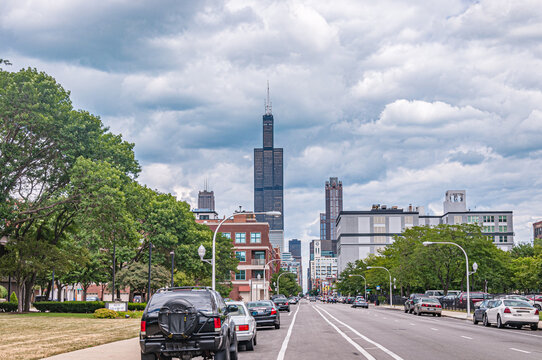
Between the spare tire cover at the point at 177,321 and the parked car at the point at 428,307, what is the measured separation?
41985 millimetres

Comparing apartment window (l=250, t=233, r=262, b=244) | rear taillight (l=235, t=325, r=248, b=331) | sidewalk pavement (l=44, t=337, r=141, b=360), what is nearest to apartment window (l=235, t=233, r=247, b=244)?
apartment window (l=250, t=233, r=262, b=244)

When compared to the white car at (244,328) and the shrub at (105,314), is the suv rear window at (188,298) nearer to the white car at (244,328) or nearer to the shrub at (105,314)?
the white car at (244,328)

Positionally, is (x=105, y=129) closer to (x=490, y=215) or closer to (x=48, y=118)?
(x=48, y=118)

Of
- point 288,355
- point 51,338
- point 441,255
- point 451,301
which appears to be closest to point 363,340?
point 288,355

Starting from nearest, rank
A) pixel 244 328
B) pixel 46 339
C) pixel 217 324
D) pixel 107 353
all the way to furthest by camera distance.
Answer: pixel 217 324 → pixel 107 353 → pixel 244 328 → pixel 46 339

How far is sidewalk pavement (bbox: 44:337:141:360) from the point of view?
1552cm

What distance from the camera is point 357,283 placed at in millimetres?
146375

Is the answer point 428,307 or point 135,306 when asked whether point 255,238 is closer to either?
point 428,307

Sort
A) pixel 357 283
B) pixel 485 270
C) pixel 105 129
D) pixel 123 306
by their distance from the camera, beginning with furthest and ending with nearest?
pixel 357 283, pixel 485 270, pixel 105 129, pixel 123 306

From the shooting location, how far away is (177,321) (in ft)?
39.5

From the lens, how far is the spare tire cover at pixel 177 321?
11969 millimetres

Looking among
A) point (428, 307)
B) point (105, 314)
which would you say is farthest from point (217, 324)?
point (428, 307)

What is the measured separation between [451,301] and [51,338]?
168ft

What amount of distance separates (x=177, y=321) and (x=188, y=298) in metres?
0.69
